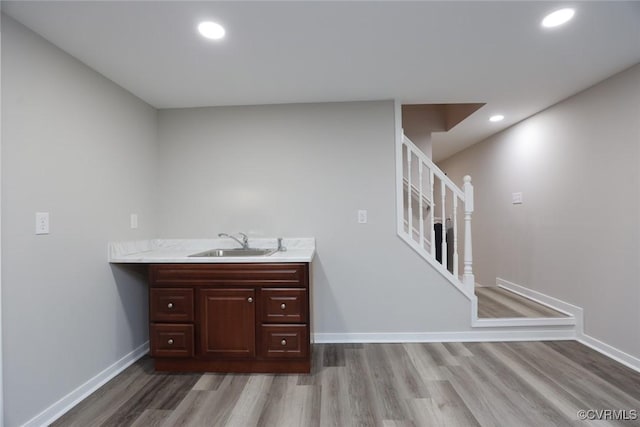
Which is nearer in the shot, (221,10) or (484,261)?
(221,10)

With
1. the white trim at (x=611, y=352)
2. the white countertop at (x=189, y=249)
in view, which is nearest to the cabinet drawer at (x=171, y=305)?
the white countertop at (x=189, y=249)

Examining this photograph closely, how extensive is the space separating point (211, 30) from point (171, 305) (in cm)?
188

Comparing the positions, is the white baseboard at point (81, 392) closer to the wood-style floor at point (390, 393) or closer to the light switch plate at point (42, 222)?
the wood-style floor at point (390, 393)

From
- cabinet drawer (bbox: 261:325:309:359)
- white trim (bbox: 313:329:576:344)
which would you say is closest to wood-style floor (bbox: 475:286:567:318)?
white trim (bbox: 313:329:576:344)

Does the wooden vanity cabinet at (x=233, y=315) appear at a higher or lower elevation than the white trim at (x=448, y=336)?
higher

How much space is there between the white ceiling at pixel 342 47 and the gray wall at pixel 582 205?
0.31 metres

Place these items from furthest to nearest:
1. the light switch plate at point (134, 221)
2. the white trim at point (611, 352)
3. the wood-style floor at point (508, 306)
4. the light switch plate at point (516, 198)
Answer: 1. the light switch plate at point (516, 198)
2. the wood-style floor at point (508, 306)
3. the light switch plate at point (134, 221)
4. the white trim at point (611, 352)

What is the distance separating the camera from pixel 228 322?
2.20 m

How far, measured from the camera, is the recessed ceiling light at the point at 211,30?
162 centimetres

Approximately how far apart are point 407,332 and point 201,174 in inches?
96.4

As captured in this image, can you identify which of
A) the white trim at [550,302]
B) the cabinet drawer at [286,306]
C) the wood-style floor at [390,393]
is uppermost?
the cabinet drawer at [286,306]

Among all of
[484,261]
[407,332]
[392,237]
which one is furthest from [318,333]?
[484,261]

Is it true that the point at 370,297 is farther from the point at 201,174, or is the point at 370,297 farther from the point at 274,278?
the point at 201,174

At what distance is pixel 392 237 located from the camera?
8.99 ft
